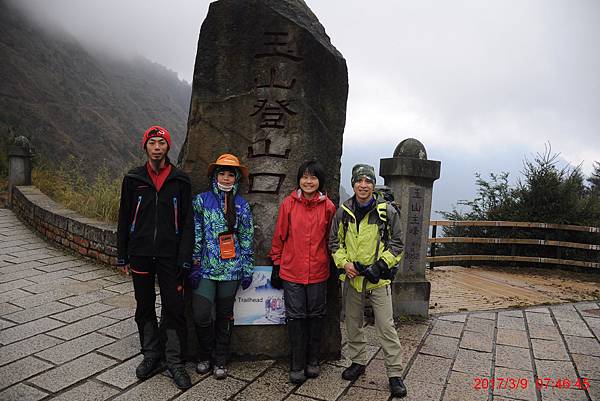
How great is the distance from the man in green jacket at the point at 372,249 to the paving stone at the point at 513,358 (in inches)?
46.5

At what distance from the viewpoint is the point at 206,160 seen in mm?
3287

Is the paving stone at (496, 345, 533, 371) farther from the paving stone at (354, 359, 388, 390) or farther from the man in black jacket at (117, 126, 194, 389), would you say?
the man in black jacket at (117, 126, 194, 389)

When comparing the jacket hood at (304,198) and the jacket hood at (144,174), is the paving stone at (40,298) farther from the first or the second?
the jacket hood at (304,198)

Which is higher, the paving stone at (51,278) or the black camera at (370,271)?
the black camera at (370,271)

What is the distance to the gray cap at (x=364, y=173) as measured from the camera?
296cm

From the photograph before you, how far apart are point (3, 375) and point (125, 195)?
1483mm

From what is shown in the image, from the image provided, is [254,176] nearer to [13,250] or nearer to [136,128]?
[13,250]

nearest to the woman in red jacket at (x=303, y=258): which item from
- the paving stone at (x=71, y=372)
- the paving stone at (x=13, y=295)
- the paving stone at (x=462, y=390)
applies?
the paving stone at (x=462, y=390)

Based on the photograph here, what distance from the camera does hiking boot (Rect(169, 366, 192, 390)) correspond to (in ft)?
9.27

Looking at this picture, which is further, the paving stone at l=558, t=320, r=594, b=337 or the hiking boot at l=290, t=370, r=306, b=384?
the paving stone at l=558, t=320, r=594, b=337

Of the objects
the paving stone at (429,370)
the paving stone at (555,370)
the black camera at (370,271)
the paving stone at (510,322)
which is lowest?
the paving stone at (429,370)

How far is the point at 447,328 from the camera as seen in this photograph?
434 centimetres

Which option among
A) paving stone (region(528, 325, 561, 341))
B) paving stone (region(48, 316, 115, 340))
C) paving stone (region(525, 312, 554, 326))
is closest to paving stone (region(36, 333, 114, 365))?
paving stone (region(48, 316, 115, 340))

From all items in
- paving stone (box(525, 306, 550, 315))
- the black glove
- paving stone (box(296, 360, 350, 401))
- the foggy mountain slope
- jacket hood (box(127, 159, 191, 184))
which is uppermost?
the foggy mountain slope
